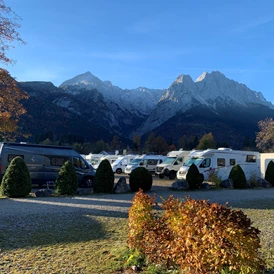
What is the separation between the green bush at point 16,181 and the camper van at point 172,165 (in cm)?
1378

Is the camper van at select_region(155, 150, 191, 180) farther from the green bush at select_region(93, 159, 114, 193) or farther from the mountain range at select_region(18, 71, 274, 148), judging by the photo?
the mountain range at select_region(18, 71, 274, 148)

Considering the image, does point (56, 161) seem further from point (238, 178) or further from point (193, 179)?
point (238, 178)

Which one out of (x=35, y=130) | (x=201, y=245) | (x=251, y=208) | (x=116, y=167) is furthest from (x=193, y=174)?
(x=35, y=130)

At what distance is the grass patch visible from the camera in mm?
4262

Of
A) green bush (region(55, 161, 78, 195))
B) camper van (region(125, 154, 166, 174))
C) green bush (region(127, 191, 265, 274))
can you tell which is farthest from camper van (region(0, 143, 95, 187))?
green bush (region(127, 191, 265, 274))

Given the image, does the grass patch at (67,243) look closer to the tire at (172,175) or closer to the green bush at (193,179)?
the green bush at (193,179)

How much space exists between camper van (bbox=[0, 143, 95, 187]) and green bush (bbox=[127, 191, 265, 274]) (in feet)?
43.2

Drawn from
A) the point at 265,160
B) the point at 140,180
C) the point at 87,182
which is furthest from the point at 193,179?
the point at 265,160

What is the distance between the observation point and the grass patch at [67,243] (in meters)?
4.26

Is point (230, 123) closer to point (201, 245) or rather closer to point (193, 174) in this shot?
point (193, 174)

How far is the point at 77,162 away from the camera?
16.6 metres

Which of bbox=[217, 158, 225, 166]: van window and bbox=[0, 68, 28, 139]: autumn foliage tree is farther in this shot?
bbox=[217, 158, 225, 166]: van window

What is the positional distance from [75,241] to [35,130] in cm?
9810

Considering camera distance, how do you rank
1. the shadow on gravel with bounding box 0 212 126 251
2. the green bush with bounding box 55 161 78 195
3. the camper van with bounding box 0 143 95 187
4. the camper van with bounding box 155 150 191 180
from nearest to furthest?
the shadow on gravel with bounding box 0 212 126 251, the green bush with bounding box 55 161 78 195, the camper van with bounding box 0 143 95 187, the camper van with bounding box 155 150 191 180
